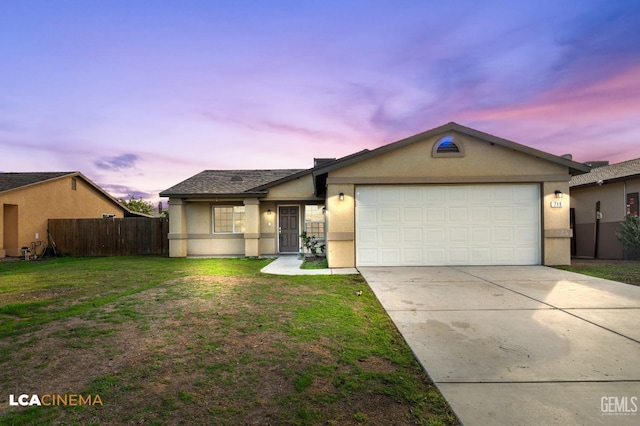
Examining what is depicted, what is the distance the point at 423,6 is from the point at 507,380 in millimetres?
11618

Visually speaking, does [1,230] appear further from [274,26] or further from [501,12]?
[501,12]

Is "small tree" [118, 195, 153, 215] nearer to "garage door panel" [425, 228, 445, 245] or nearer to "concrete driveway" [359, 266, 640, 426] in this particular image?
"garage door panel" [425, 228, 445, 245]

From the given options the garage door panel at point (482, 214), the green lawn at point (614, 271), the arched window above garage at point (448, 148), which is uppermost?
the arched window above garage at point (448, 148)

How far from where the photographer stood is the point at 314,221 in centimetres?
1471

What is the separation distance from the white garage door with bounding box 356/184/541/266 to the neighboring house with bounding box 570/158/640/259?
487cm

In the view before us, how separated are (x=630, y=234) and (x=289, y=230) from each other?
13.3m

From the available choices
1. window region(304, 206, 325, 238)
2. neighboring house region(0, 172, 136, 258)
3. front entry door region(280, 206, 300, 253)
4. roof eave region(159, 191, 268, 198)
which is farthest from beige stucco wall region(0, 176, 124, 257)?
window region(304, 206, 325, 238)

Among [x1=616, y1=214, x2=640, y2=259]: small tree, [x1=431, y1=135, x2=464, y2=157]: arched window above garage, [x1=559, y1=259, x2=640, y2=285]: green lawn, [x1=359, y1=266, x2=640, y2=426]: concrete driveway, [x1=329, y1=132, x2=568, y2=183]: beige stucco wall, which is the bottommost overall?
[x1=559, y1=259, x2=640, y2=285]: green lawn

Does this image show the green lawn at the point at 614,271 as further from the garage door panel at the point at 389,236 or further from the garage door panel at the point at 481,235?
the garage door panel at the point at 389,236

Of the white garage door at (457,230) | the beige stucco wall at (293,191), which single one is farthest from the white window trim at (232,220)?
the white garage door at (457,230)

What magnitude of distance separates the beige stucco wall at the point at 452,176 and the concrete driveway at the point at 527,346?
9.66 ft

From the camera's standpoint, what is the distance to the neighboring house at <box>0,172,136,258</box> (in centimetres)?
1455

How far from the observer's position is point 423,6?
10.2 m

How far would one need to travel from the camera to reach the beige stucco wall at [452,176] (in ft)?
32.5
